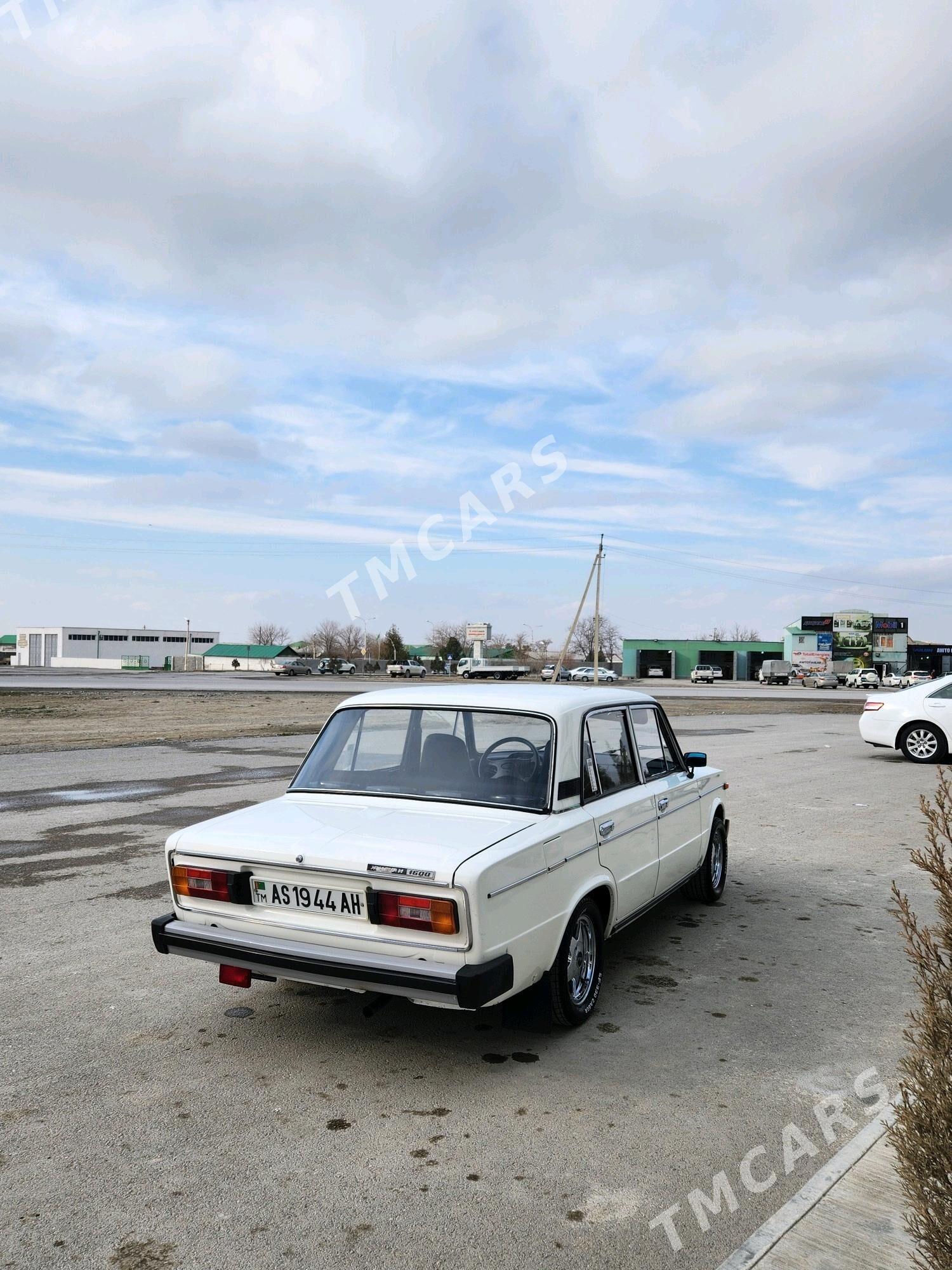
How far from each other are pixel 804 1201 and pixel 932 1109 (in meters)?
0.93

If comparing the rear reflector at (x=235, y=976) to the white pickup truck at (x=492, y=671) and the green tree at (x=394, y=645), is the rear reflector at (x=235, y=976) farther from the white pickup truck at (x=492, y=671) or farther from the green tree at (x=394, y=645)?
the green tree at (x=394, y=645)

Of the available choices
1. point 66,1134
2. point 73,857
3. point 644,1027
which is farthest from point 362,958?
point 73,857

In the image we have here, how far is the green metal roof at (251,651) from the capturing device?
138500 millimetres

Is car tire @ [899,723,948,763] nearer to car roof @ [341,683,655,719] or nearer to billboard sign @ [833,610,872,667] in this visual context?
car roof @ [341,683,655,719]

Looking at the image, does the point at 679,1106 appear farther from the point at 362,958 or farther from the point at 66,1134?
the point at 66,1134

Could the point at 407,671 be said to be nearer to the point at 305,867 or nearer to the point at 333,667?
the point at 333,667

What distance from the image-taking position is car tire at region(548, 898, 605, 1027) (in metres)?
4.36

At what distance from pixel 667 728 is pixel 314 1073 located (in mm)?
3269

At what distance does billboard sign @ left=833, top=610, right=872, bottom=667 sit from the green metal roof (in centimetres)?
7203

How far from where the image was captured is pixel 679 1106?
3.76 meters

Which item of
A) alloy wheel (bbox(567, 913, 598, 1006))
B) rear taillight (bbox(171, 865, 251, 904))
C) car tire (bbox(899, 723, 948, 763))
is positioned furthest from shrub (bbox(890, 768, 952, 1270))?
car tire (bbox(899, 723, 948, 763))

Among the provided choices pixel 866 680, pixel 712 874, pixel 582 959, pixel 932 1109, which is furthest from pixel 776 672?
pixel 932 1109

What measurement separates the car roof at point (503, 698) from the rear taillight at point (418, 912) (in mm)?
1292

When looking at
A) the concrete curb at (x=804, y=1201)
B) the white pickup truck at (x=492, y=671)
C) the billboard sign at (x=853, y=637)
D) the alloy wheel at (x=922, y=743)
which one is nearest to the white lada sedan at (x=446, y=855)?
the concrete curb at (x=804, y=1201)
